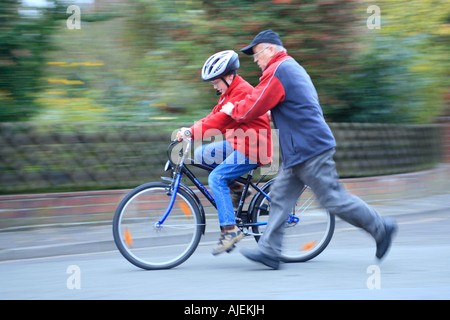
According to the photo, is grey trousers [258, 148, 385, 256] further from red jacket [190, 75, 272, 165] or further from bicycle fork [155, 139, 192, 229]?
bicycle fork [155, 139, 192, 229]

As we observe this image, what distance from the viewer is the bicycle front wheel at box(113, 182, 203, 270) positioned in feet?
15.9

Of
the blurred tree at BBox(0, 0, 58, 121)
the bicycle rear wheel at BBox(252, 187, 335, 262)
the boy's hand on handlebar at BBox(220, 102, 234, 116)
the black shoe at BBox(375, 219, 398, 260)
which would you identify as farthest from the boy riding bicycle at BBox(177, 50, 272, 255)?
the blurred tree at BBox(0, 0, 58, 121)

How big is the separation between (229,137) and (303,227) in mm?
1104

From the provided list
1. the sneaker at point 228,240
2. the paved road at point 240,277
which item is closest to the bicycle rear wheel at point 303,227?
the paved road at point 240,277

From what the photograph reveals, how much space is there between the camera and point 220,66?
15.8 feet

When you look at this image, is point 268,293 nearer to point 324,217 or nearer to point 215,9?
point 324,217

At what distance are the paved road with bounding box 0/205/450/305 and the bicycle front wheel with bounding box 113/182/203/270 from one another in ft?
0.46

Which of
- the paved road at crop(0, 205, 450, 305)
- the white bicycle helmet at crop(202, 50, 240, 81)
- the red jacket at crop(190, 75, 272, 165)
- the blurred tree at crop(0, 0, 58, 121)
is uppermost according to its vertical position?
the blurred tree at crop(0, 0, 58, 121)

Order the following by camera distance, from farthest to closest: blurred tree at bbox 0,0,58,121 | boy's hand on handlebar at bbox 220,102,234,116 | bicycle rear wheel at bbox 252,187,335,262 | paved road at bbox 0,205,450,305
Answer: blurred tree at bbox 0,0,58,121 < bicycle rear wheel at bbox 252,187,335,262 < boy's hand on handlebar at bbox 220,102,234,116 < paved road at bbox 0,205,450,305

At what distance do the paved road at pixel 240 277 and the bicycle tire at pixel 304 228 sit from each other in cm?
14

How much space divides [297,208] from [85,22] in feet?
13.5

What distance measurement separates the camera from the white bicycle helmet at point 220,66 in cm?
481

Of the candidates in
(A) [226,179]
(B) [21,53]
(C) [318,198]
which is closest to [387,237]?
(C) [318,198]

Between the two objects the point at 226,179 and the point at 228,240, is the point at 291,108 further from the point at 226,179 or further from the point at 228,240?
the point at 228,240
